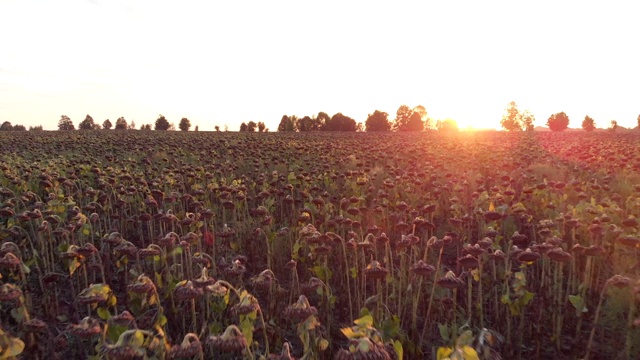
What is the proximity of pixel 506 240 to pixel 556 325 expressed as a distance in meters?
2.54

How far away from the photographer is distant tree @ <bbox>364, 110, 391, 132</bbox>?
303ft

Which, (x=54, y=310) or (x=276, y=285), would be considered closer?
(x=54, y=310)

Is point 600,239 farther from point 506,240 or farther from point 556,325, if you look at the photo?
point 556,325

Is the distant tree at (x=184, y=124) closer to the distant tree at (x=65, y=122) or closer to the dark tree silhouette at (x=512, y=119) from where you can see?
the distant tree at (x=65, y=122)

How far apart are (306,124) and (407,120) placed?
29474 mm

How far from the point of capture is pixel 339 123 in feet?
271

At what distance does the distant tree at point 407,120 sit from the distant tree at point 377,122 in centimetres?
993

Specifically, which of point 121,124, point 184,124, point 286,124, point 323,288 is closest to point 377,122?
point 286,124

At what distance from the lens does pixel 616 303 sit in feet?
14.2

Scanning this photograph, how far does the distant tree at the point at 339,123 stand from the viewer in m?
82.8

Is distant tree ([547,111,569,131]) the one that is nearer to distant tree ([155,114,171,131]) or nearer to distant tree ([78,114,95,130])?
distant tree ([155,114,171,131])

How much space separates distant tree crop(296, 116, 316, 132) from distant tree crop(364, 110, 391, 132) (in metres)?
13.1

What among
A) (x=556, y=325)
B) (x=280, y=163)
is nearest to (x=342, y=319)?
(x=556, y=325)

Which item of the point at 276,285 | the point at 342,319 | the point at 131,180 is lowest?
the point at 342,319
